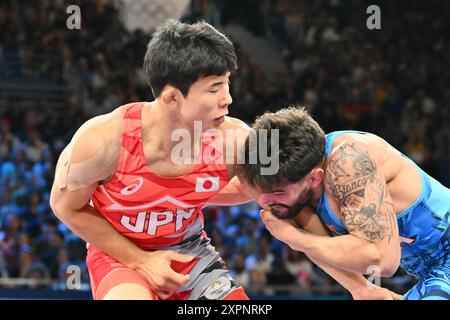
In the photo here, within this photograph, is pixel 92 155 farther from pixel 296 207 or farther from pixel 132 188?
pixel 296 207

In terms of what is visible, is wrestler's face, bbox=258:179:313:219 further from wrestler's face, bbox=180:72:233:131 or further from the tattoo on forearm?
wrestler's face, bbox=180:72:233:131

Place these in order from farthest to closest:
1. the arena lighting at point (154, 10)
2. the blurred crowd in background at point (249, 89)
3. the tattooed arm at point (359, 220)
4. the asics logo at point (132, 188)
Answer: the blurred crowd in background at point (249, 89) < the arena lighting at point (154, 10) < the asics logo at point (132, 188) < the tattooed arm at point (359, 220)

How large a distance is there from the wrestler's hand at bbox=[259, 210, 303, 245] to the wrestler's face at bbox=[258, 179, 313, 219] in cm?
2

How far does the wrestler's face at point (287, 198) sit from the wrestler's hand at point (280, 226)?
19 millimetres

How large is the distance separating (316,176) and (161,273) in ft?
2.42

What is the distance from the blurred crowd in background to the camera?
23.9ft

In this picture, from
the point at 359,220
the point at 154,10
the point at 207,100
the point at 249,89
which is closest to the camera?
the point at 359,220

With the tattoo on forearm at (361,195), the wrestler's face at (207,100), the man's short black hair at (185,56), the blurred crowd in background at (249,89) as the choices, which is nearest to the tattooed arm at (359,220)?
the tattoo on forearm at (361,195)

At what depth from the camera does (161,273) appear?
289cm

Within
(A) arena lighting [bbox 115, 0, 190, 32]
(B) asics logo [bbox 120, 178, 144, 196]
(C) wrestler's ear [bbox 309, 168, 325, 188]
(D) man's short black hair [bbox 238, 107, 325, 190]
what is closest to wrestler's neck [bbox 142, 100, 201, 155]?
(B) asics logo [bbox 120, 178, 144, 196]

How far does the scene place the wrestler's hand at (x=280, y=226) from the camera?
2881mm

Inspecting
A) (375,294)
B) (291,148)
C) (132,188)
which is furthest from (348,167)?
(132,188)

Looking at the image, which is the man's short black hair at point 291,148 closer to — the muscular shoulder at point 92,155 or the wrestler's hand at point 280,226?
the wrestler's hand at point 280,226

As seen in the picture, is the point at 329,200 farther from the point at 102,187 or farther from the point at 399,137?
the point at 399,137
